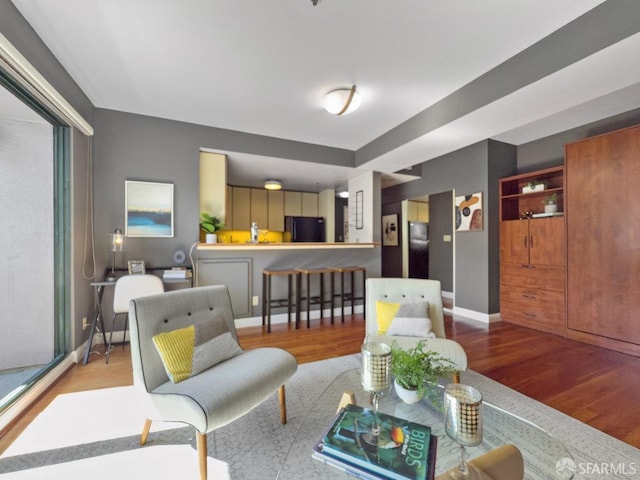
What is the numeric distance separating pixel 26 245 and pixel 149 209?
1.07m

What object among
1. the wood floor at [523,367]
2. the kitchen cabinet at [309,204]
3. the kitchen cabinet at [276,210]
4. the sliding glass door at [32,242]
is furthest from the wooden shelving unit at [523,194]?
the sliding glass door at [32,242]

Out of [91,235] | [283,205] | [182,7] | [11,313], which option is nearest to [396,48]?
[182,7]

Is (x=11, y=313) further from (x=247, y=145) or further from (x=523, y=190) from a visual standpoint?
(x=523, y=190)

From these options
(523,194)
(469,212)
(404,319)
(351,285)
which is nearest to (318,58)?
(404,319)

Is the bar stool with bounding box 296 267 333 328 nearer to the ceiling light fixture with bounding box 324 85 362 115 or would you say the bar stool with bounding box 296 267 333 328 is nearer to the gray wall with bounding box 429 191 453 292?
the ceiling light fixture with bounding box 324 85 362 115

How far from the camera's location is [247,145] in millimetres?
3641

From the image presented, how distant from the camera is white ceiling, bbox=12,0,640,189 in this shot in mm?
1720

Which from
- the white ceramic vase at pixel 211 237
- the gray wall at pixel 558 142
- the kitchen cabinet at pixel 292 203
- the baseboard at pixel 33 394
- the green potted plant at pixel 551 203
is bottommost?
the baseboard at pixel 33 394

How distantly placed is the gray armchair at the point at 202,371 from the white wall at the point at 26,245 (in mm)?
1661

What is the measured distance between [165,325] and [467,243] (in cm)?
408

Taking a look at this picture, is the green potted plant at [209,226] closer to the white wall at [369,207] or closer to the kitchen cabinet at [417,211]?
the white wall at [369,207]

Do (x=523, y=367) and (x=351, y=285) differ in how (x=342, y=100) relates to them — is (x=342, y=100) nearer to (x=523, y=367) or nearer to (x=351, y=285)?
(x=351, y=285)

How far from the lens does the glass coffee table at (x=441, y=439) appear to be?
3.01 ft

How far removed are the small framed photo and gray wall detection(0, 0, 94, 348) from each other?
38 cm
